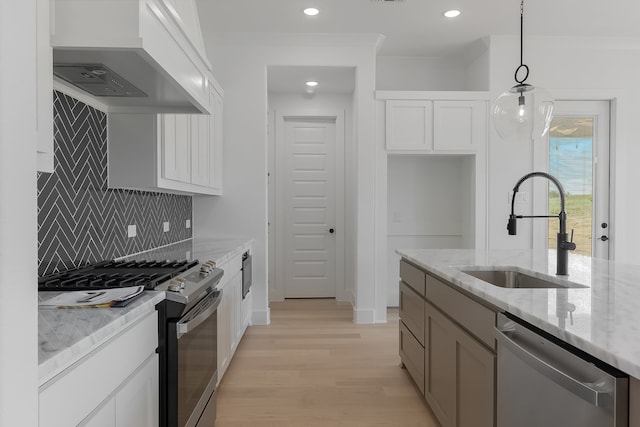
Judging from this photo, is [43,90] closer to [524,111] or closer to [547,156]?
[524,111]

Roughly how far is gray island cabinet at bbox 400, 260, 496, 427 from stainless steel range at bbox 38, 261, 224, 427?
1.13m

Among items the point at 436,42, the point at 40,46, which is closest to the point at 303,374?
the point at 40,46

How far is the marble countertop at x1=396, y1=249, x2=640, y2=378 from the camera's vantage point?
1013 millimetres

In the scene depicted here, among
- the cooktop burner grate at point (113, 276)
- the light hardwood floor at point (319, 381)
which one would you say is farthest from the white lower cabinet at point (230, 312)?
the cooktop burner grate at point (113, 276)

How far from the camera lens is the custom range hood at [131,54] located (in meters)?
1.48

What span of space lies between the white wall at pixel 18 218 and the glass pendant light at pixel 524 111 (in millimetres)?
2687

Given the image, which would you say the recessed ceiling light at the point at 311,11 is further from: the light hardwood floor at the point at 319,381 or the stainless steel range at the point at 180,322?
the light hardwood floor at the point at 319,381

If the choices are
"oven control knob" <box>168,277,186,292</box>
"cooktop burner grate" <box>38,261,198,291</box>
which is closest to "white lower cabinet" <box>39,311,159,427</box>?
"oven control knob" <box>168,277,186,292</box>

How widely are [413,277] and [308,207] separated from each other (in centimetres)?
303

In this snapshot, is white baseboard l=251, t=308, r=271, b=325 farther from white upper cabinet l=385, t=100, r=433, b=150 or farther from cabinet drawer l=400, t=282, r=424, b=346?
white upper cabinet l=385, t=100, r=433, b=150

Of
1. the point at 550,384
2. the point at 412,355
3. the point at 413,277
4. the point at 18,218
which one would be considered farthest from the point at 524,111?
the point at 18,218

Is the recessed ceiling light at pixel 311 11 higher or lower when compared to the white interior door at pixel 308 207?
higher

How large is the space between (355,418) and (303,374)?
73 centimetres

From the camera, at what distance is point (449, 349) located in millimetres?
2111
